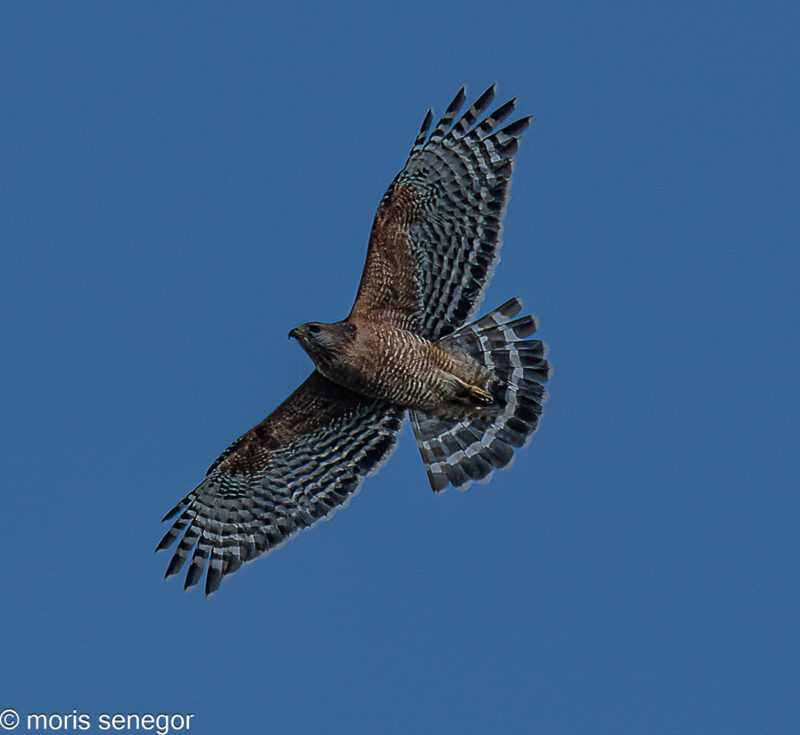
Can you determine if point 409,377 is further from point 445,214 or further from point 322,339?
point 445,214

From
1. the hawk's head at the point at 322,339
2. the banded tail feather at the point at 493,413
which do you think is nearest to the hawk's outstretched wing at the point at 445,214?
the hawk's head at the point at 322,339

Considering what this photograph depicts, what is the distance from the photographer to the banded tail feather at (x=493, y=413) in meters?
10.6

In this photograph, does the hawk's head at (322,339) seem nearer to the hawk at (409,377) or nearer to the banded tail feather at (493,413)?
the hawk at (409,377)

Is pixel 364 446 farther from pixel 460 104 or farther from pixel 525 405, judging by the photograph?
pixel 460 104

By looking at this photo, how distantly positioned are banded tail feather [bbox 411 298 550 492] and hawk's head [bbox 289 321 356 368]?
98 cm

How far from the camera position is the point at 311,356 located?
33.0ft

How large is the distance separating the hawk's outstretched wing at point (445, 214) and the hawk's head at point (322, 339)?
346 millimetres

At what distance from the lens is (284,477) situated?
10.5 metres

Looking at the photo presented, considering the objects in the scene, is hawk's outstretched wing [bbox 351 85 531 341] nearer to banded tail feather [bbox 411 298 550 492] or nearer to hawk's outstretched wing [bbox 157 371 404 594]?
banded tail feather [bbox 411 298 550 492]

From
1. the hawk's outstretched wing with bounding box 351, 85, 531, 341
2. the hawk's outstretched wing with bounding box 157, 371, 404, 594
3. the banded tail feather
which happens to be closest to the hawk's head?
the hawk's outstretched wing with bounding box 351, 85, 531, 341

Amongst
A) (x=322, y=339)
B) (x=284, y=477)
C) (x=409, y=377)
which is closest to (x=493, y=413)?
(x=409, y=377)

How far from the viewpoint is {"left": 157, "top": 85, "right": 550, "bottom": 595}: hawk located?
10.2m

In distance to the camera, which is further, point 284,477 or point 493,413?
point 493,413

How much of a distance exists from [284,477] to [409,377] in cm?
140
